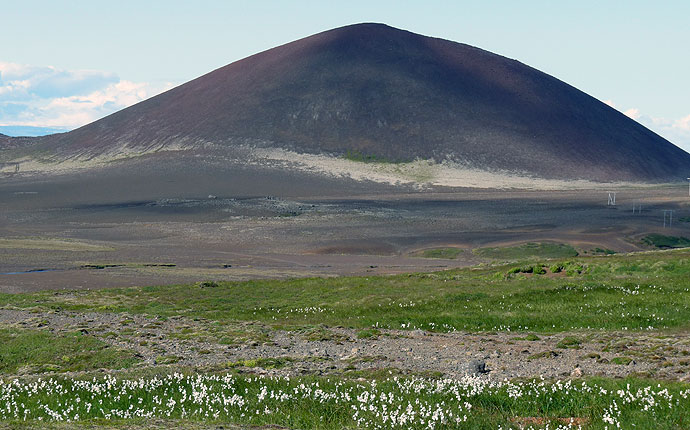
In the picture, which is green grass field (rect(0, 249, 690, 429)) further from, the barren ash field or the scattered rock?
the scattered rock

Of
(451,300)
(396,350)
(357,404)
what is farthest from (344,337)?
(357,404)

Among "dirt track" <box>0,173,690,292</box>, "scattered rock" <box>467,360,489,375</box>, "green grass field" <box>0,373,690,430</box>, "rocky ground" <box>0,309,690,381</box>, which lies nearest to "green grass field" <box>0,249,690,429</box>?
"green grass field" <box>0,373,690,430</box>

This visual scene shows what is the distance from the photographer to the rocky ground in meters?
20.6

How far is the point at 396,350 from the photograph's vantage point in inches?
994

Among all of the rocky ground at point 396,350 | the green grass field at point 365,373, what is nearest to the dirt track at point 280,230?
the green grass field at point 365,373

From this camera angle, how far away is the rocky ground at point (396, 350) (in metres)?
20.6

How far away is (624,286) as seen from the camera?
39000mm

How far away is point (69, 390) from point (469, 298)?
27.1 meters

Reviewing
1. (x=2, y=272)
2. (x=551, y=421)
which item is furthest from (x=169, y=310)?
(x=2, y=272)

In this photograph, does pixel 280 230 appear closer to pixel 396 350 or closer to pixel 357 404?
pixel 396 350

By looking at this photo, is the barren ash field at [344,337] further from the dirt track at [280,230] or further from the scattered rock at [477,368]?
the dirt track at [280,230]

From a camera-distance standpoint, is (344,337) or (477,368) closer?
(477,368)

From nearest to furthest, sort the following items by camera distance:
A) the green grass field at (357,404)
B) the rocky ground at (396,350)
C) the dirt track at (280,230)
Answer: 1. the green grass field at (357,404)
2. the rocky ground at (396,350)
3. the dirt track at (280,230)

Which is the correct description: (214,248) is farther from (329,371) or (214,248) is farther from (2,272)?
(329,371)
